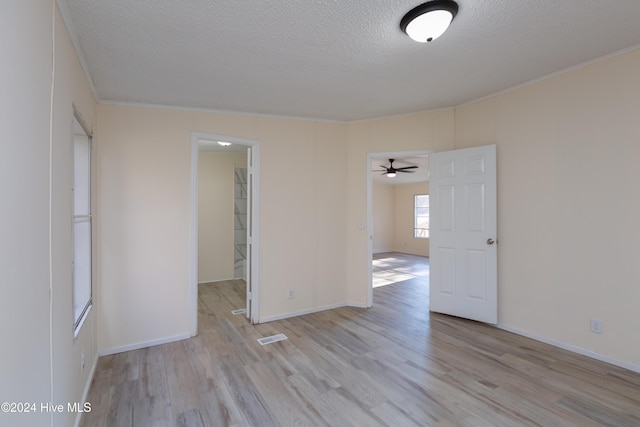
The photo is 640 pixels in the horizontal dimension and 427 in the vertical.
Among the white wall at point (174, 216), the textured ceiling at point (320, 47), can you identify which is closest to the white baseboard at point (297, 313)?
the white wall at point (174, 216)

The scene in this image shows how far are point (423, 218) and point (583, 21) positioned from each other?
8119mm

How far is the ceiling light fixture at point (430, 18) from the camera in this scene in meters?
1.76

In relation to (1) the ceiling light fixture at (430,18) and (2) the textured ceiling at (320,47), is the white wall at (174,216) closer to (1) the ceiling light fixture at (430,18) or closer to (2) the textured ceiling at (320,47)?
(2) the textured ceiling at (320,47)

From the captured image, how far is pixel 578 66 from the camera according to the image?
2.63 m

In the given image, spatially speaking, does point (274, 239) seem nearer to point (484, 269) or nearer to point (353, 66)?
point (353, 66)

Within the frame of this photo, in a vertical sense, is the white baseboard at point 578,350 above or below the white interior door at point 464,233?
Result: below

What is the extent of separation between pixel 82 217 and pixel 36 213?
1352mm

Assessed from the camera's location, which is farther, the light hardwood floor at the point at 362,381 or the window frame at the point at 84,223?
the window frame at the point at 84,223

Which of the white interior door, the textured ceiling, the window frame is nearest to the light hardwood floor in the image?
the white interior door

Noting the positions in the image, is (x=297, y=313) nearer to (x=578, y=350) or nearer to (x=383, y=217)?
(x=578, y=350)

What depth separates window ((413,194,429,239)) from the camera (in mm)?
9742

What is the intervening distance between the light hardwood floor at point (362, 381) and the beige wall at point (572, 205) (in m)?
0.31

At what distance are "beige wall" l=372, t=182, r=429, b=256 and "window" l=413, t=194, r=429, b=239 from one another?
0.12m

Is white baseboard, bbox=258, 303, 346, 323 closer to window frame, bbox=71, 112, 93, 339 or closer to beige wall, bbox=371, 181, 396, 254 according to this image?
window frame, bbox=71, 112, 93, 339
